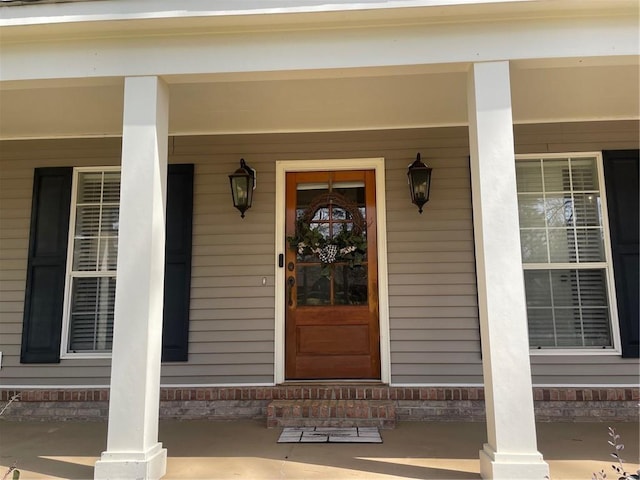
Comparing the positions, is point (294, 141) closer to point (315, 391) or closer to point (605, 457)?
point (315, 391)

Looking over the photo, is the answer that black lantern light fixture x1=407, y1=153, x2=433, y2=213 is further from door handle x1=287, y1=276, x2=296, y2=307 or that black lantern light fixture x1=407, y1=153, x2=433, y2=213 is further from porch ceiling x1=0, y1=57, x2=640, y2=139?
door handle x1=287, y1=276, x2=296, y2=307

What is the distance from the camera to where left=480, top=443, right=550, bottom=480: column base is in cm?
225

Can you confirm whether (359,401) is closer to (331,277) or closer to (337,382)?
(337,382)

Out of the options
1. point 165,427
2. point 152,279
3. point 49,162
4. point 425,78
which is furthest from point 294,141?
point 165,427

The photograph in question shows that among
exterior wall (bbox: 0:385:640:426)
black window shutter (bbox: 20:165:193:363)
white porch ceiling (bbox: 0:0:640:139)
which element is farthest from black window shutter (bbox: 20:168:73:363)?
white porch ceiling (bbox: 0:0:640:139)

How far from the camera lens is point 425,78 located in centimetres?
306

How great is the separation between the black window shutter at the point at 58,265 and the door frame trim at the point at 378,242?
2.53 ft

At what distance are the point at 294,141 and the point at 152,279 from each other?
1.95 m

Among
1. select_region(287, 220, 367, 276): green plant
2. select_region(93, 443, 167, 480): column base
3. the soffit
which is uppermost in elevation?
the soffit

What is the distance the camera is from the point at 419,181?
375 centimetres

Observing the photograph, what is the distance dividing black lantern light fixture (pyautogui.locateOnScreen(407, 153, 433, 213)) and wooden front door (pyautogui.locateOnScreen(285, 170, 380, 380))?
1.19 ft

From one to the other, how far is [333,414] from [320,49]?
249 centimetres

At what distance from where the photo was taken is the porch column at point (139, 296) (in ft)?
7.87

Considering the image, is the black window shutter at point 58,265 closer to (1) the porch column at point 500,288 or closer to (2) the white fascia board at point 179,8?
(2) the white fascia board at point 179,8
